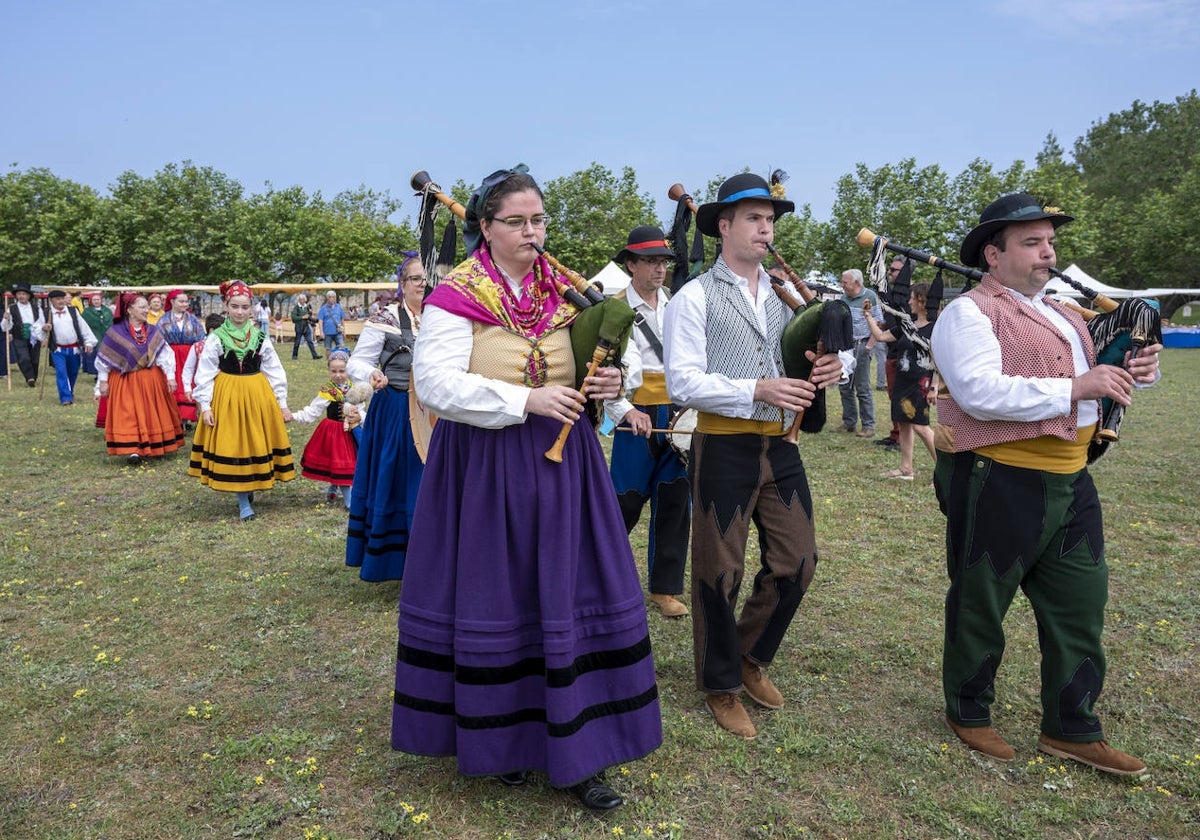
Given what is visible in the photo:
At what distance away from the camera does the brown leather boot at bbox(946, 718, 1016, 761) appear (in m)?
3.43

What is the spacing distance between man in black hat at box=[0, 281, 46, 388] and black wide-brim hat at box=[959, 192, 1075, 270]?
59.1ft

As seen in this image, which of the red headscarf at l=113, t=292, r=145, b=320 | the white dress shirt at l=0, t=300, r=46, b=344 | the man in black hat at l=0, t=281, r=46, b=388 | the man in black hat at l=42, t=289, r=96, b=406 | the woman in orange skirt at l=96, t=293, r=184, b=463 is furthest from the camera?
the white dress shirt at l=0, t=300, r=46, b=344

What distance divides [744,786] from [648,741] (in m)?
0.43

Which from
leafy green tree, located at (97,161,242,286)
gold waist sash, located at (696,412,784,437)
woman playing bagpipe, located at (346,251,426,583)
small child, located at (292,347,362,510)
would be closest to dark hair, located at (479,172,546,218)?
gold waist sash, located at (696,412,784,437)

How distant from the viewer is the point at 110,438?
9.88 metres

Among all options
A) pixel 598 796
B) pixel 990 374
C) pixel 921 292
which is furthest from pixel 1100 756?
pixel 921 292

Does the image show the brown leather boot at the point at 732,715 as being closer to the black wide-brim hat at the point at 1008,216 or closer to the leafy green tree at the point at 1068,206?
the black wide-brim hat at the point at 1008,216

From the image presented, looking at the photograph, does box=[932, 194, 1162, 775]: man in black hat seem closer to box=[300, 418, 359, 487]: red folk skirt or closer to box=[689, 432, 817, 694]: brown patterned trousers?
box=[689, 432, 817, 694]: brown patterned trousers

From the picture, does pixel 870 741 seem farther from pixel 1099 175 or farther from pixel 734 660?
pixel 1099 175

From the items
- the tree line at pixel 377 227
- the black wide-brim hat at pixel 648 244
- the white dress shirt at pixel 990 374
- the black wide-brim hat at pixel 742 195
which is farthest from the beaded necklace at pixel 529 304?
the tree line at pixel 377 227

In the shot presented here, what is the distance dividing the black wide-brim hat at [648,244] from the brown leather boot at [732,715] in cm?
256

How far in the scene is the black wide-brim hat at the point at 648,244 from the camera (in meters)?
5.17

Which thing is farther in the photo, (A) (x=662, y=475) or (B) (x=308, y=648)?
(A) (x=662, y=475)

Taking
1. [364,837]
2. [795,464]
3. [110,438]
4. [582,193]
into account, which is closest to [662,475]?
[795,464]
